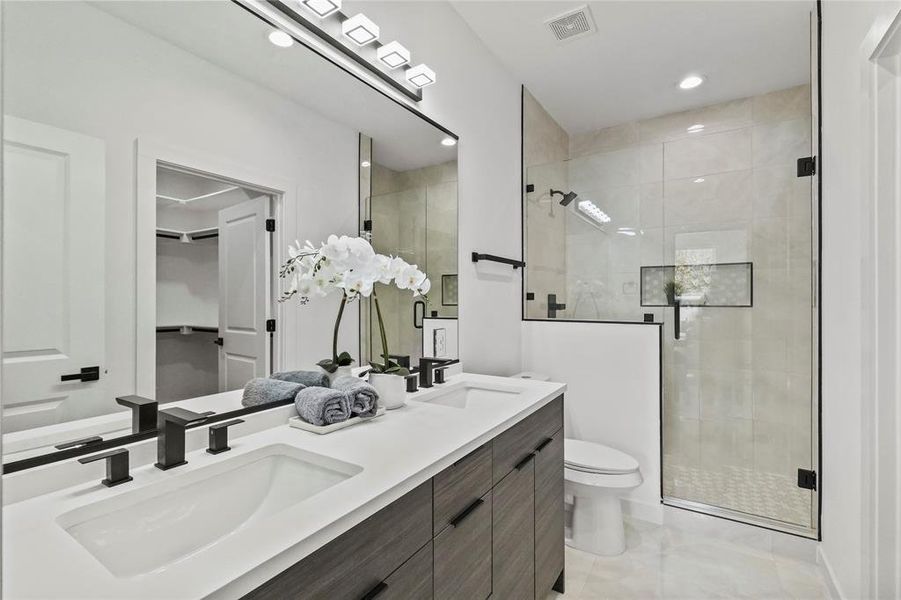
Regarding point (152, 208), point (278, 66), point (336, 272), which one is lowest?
point (336, 272)

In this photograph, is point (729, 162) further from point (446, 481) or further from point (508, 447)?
point (446, 481)

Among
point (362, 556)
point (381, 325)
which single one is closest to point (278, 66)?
point (381, 325)

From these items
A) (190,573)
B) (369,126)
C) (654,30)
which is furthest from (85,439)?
(654,30)

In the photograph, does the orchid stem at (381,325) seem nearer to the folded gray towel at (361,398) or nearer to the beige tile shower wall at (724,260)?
the folded gray towel at (361,398)

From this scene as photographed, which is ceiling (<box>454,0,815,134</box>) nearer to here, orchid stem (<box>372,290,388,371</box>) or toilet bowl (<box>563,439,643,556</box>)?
orchid stem (<box>372,290,388,371</box>)

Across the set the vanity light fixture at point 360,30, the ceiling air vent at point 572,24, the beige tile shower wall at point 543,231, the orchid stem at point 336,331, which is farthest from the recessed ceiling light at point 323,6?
the beige tile shower wall at point 543,231

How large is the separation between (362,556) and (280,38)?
1327mm

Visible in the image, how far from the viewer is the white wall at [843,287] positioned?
1521 mm

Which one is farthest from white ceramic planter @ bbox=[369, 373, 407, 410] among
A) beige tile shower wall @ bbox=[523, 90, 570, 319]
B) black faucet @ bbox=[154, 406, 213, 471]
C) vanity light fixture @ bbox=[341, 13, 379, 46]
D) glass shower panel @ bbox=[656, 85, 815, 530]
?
glass shower panel @ bbox=[656, 85, 815, 530]

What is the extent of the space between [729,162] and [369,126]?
2.04 m

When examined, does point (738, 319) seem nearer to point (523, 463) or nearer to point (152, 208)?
point (523, 463)

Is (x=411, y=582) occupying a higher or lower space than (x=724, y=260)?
lower

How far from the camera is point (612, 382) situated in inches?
101

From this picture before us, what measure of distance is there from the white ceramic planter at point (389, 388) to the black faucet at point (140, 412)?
0.61 m
